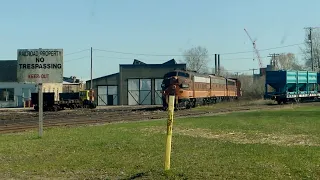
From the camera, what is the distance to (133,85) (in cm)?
8231

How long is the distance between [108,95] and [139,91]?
5.51 meters

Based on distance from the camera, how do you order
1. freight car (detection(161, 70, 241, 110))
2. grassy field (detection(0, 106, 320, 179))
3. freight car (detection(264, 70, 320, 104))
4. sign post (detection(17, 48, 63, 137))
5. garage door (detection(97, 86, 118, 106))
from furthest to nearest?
1. garage door (detection(97, 86, 118, 106))
2. freight car (detection(264, 70, 320, 104))
3. freight car (detection(161, 70, 241, 110))
4. sign post (detection(17, 48, 63, 137))
5. grassy field (detection(0, 106, 320, 179))

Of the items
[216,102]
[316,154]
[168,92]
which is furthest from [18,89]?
[316,154]

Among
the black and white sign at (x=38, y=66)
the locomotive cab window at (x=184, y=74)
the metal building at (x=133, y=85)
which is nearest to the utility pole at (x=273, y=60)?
the metal building at (x=133, y=85)

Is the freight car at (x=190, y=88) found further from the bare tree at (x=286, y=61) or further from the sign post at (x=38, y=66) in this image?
the bare tree at (x=286, y=61)

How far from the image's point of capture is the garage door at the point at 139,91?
81.6 meters

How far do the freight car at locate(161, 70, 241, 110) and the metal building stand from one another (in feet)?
75.2

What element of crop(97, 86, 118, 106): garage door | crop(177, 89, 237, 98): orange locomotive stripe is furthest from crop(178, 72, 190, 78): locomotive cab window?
crop(97, 86, 118, 106): garage door

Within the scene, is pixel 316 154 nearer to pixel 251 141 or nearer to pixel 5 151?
pixel 251 141

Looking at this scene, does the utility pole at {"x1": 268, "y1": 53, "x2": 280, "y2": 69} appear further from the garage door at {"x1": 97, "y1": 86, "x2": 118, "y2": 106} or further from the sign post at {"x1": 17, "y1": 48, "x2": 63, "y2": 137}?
the sign post at {"x1": 17, "y1": 48, "x2": 63, "y2": 137}

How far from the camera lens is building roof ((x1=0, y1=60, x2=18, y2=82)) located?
253ft

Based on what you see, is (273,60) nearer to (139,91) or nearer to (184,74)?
(139,91)

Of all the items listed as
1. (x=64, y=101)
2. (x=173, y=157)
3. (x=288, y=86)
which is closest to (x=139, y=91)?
(x=64, y=101)

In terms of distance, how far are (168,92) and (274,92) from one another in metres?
16.9
